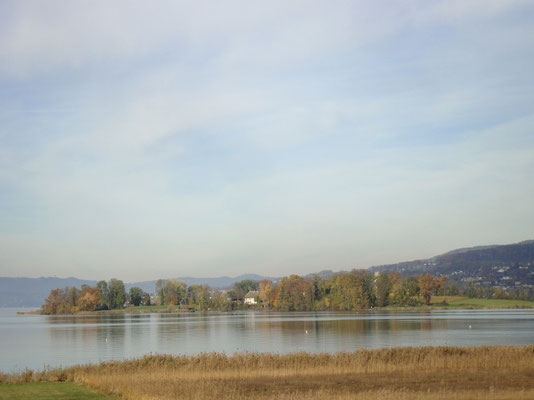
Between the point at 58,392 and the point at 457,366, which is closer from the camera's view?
the point at 58,392

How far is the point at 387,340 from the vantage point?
5650 cm

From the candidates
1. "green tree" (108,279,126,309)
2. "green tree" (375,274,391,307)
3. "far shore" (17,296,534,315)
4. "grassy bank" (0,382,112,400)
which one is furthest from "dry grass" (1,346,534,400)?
"green tree" (108,279,126,309)

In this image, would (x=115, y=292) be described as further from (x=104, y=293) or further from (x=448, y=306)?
(x=448, y=306)

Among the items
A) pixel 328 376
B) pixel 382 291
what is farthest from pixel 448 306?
pixel 328 376

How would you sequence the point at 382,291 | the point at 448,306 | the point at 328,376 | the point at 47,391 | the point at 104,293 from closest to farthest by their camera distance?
the point at 47,391 → the point at 328,376 → the point at 382,291 → the point at 448,306 → the point at 104,293

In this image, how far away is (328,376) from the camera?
29406 mm

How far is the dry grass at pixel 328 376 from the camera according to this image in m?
22.9

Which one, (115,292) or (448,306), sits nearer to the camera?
(448,306)

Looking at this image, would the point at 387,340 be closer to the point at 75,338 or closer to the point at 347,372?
the point at 347,372

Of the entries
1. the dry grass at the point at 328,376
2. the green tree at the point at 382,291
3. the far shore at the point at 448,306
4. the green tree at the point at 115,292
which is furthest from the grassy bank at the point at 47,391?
the green tree at the point at 115,292

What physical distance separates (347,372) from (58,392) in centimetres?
1470

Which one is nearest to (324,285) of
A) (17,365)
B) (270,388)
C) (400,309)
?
(400,309)

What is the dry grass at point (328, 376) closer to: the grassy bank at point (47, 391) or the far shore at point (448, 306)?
the grassy bank at point (47, 391)

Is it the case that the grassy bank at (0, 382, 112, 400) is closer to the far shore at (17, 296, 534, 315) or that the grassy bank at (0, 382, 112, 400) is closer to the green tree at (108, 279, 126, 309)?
the far shore at (17, 296, 534, 315)
